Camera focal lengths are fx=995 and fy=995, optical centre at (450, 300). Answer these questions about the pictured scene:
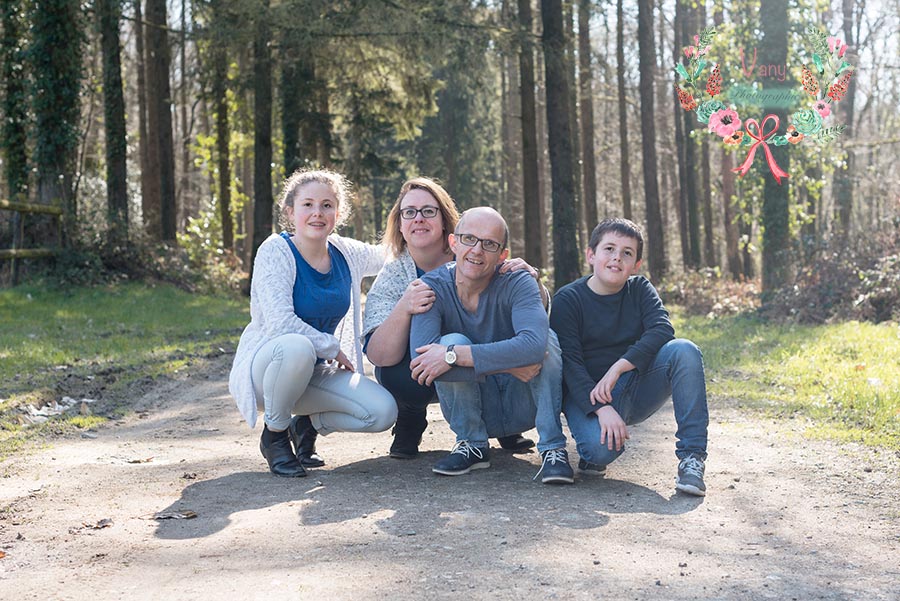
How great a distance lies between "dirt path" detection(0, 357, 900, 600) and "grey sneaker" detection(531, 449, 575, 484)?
0.20 feet

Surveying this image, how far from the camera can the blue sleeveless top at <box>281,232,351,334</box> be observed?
18.2ft

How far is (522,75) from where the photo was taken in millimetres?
19719

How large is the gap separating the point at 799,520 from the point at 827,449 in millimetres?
1763

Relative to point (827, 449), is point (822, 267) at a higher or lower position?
higher

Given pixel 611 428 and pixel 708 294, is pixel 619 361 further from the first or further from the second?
pixel 708 294

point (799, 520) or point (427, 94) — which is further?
point (427, 94)

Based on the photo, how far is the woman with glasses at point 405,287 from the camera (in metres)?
5.43

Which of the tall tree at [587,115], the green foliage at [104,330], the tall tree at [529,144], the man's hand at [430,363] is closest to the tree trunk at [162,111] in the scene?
the green foliage at [104,330]

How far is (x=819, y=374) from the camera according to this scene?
8867mm

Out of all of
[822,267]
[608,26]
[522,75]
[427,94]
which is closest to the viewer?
[822,267]

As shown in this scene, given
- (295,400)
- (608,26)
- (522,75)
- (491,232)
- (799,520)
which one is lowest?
(799,520)

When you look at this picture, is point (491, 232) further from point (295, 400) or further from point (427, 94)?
point (427, 94)

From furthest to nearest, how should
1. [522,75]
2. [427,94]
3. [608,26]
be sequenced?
[608,26]
[427,94]
[522,75]

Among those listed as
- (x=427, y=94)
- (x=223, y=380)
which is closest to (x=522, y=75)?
(x=427, y=94)
